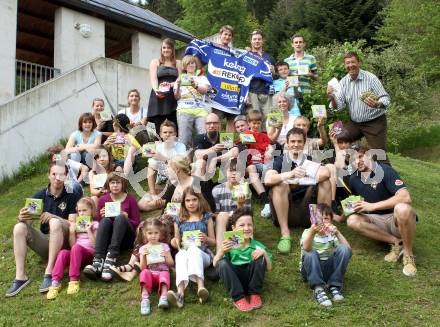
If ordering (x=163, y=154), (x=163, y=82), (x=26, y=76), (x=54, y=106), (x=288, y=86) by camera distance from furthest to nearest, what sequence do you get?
1. (x=26, y=76)
2. (x=54, y=106)
3. (x=288, y=86)
4. (x=163, y=82)
5. (x=163, y=154)

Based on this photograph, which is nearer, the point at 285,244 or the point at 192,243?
the point at 192,243

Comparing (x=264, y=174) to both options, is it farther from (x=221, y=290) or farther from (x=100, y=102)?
(x=100, y=102)

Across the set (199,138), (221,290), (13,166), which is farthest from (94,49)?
(221,290)

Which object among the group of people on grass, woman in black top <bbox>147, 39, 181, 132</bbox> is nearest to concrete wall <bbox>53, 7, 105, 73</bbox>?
the group of people on grass

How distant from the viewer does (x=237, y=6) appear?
31391 mm

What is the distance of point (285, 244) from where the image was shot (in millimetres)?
5773

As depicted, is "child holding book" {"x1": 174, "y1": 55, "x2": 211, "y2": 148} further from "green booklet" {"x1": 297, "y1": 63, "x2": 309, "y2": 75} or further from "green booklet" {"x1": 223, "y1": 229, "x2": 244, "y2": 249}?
"green booklet" {"x1": 223, "y1": 229, "x2": 244, "y2": 249}

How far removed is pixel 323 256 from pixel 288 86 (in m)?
3.75

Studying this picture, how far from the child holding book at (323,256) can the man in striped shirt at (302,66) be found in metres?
4.02

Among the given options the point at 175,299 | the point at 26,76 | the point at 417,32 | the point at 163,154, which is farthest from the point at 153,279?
the point at 417,32

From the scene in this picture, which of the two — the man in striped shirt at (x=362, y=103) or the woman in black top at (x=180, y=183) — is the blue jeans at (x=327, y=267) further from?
the man in striped shirt at (x=362, y=103)

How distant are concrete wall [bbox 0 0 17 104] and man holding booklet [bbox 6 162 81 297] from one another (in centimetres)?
673

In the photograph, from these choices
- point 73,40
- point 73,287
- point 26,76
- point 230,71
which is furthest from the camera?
point 73,40

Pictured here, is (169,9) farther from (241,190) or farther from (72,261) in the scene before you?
(72,261)
